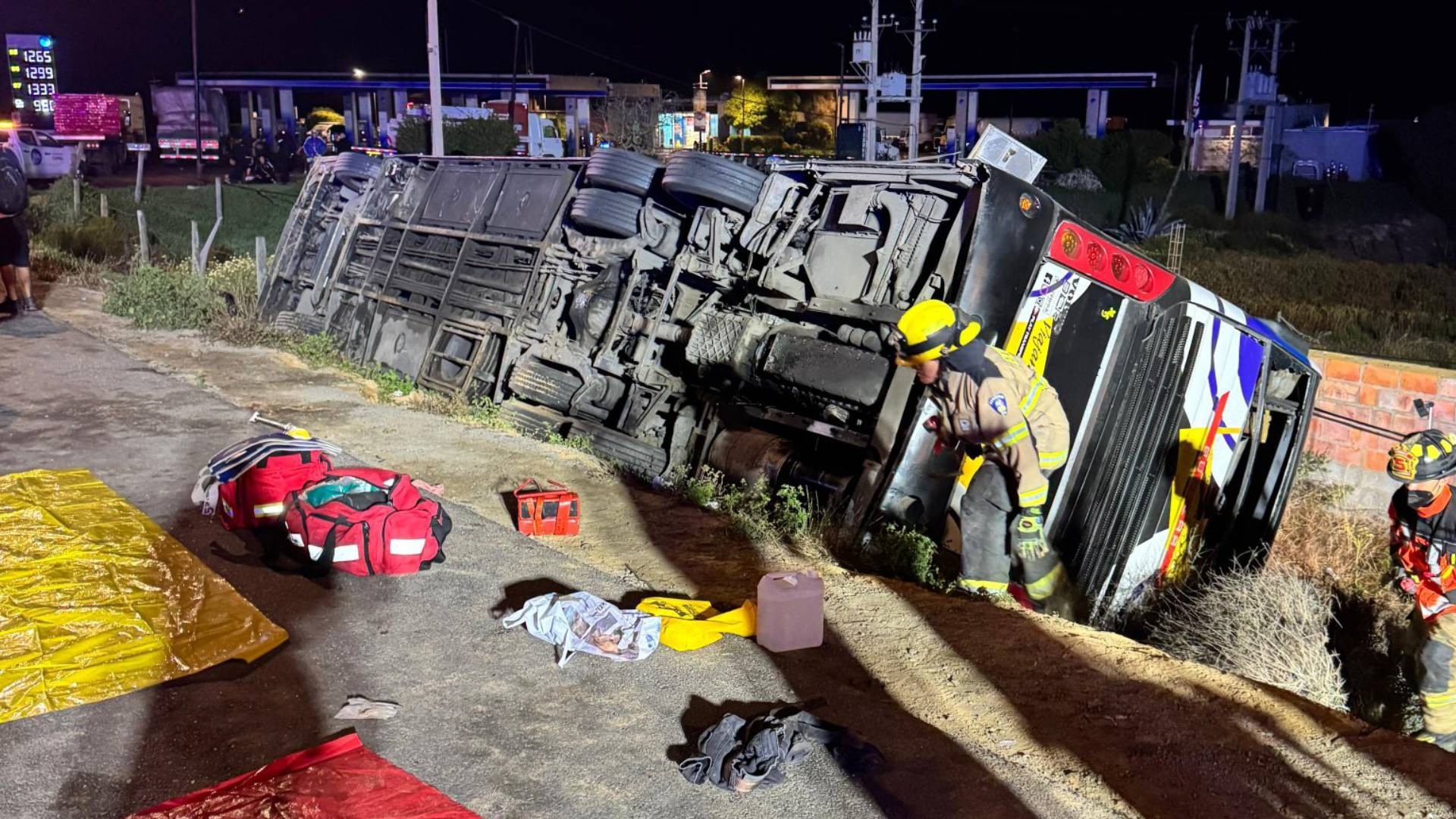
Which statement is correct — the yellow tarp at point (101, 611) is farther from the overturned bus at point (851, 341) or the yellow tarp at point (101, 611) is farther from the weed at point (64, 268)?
the weed at point (64, 268)

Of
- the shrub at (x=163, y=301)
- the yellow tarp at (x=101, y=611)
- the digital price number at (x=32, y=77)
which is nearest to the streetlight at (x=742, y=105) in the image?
the digital price number at (x=32, y=77)

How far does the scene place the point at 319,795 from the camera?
3.20 m

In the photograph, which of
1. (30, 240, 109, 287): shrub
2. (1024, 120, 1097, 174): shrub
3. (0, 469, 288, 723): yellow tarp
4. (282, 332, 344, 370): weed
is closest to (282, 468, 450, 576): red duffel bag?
(0, 469, 288, 723): yellow tarp

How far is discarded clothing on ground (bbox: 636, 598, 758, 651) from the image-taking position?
14.4ft

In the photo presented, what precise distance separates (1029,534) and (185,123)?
47551mm

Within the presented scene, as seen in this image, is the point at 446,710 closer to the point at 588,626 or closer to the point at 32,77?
the point at 588,626

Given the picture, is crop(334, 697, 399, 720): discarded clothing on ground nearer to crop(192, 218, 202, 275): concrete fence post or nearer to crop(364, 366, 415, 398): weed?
crop(364, 366, 415, 398): weed

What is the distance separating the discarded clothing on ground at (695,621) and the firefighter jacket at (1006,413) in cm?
144

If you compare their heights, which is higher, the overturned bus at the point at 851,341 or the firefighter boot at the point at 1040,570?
the overturned bus at the point at 851,341

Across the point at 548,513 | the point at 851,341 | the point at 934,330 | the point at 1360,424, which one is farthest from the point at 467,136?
the point at 934,330

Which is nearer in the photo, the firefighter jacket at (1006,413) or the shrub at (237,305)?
the firefighter jacket at (1006,413)

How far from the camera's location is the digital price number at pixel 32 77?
1574 inches

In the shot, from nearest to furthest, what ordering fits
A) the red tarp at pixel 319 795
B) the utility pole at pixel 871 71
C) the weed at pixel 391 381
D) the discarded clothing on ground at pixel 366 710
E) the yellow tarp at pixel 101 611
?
the red tarp at pixel 319 795, the discarded clothing on ground at pixel 366 710, the yellow tarp at pixel 101 611, the weed at pixel 391 381, the utility pole at pixel 871 71

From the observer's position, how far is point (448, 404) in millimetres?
8945
